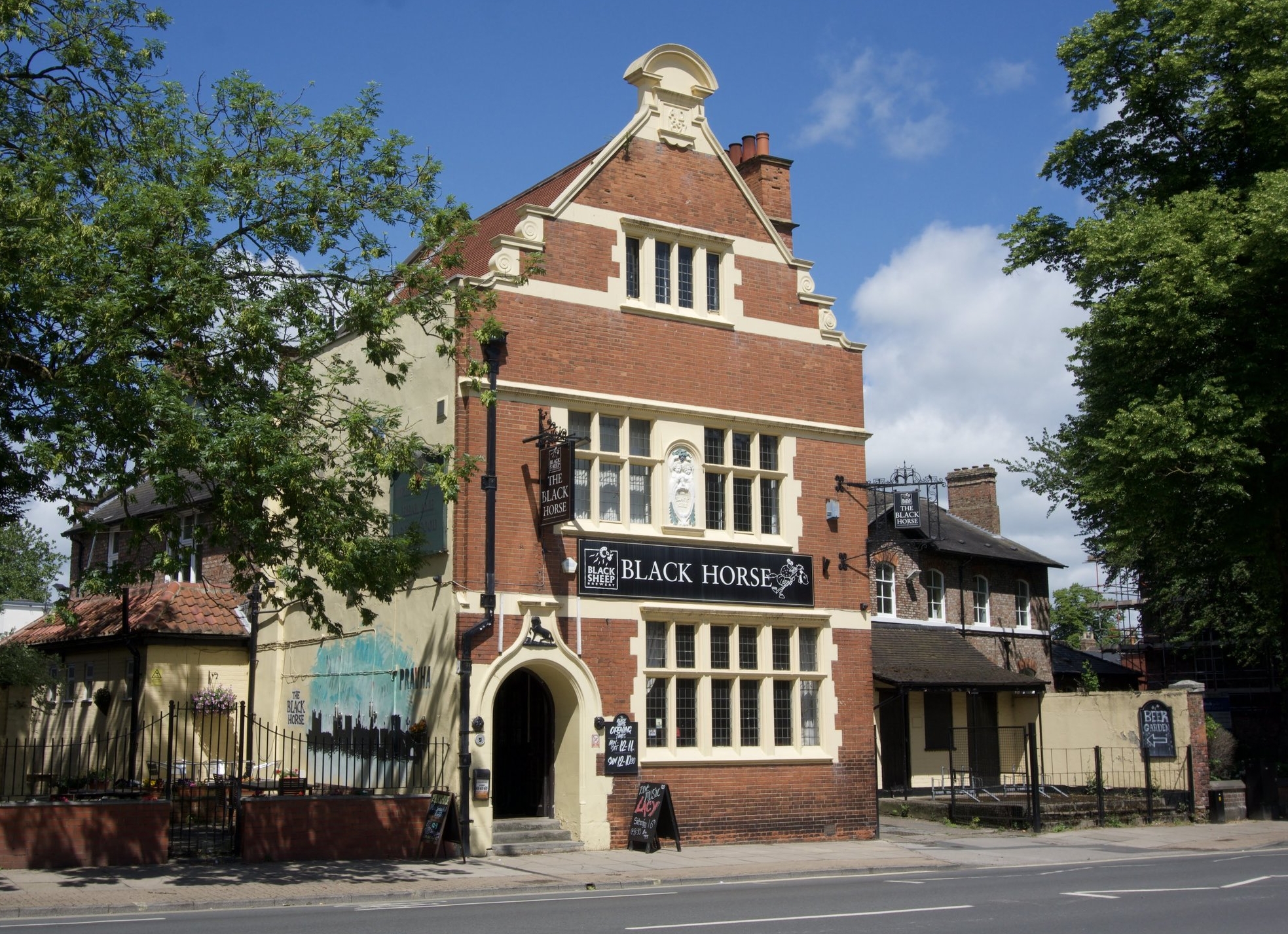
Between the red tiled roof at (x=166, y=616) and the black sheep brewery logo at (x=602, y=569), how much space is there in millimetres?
7920

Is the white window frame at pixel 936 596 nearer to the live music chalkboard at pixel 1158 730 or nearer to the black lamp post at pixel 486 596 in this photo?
the live music chalkboard at pixel 1158 730

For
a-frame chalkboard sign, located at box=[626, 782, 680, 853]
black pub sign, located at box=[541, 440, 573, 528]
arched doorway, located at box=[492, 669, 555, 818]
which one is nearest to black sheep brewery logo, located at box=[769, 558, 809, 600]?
a-frame chalkboard sign, located at box=[626, 782, 680, 853]

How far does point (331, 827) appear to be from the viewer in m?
18.0

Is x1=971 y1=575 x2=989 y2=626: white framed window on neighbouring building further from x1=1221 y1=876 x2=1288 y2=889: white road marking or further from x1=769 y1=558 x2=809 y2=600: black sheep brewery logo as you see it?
x1=1221 y1=876 x2=1288 y2=889: white road marking

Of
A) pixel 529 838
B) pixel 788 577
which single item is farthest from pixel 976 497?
pixel 529 838

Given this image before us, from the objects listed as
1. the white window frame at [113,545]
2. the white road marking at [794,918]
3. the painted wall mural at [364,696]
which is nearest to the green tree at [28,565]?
the white window frame at [113,545]

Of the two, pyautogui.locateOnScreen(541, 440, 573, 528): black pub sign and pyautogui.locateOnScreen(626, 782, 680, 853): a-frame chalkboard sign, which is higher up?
pyautogui.locateOnScreen(541, 440, 573, 528): black pub sign

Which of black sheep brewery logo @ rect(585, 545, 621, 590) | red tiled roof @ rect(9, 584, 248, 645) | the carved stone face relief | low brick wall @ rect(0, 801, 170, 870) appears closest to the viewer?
low brick wall @ rect(0, 801, 170, 870)

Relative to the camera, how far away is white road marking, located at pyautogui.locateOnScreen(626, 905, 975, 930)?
1186 centimetres

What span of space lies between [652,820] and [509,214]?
11993 mm

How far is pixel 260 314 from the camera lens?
15328mm

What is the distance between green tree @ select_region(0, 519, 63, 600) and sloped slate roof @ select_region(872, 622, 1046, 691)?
46.0 metres

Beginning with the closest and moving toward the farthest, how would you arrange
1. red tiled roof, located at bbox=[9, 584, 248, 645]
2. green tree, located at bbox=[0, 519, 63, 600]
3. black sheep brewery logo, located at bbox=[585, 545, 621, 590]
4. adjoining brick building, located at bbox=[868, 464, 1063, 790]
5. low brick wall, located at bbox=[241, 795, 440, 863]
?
low brick wall, located at bbox=[241, 795, 440, 863] < black sheep brewery logo, located at bbox=[585, 545, 621, 590] < red tiled roof, located at bbox=[9, 584, 248, 645] < adjoining brick building, located at bbox=[868, 464, 1063, 790] < green tree, located at bbox=[0, 519, 63, 600]

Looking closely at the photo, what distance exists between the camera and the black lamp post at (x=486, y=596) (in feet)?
61.5
